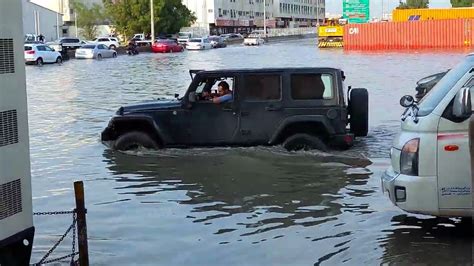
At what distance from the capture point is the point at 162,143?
13.1 meters

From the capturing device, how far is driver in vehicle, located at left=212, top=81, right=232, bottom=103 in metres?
12.6

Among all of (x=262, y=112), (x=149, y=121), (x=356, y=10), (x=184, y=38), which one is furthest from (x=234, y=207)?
(x=356, y=10)

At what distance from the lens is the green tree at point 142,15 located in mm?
90562

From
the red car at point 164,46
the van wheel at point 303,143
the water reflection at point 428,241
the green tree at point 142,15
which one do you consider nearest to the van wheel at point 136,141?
the van wheel at point 303,143

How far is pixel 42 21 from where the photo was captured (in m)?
96.1

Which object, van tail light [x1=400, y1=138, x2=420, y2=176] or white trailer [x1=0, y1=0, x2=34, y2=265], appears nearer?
white trailer [x1=0, y1=0, x2=34, y2=265]

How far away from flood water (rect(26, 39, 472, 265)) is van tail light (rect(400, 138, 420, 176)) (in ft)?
2.71

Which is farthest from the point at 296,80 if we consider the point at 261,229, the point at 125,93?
the point at 125,93

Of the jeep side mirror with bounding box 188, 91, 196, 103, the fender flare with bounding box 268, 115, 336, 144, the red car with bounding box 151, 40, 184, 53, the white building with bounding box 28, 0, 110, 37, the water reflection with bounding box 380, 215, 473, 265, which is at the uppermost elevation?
the white building with bounding box 28, 0, 110, 37

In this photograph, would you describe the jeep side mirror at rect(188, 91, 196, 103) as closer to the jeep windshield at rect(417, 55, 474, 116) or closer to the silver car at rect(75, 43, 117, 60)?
the jeep windshield at rect(417, 55, 474, 116)

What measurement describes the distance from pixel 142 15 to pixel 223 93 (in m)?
80.4

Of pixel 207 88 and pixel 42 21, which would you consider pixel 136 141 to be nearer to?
pixel 207 88

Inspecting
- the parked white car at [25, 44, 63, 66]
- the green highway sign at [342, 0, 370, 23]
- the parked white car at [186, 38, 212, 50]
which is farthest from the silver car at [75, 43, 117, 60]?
the green highway sign at [342, 0, 370, 23]

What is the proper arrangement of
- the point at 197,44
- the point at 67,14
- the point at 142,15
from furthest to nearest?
the point at 67,14 → the point at 142,15 → the point at 197,44
